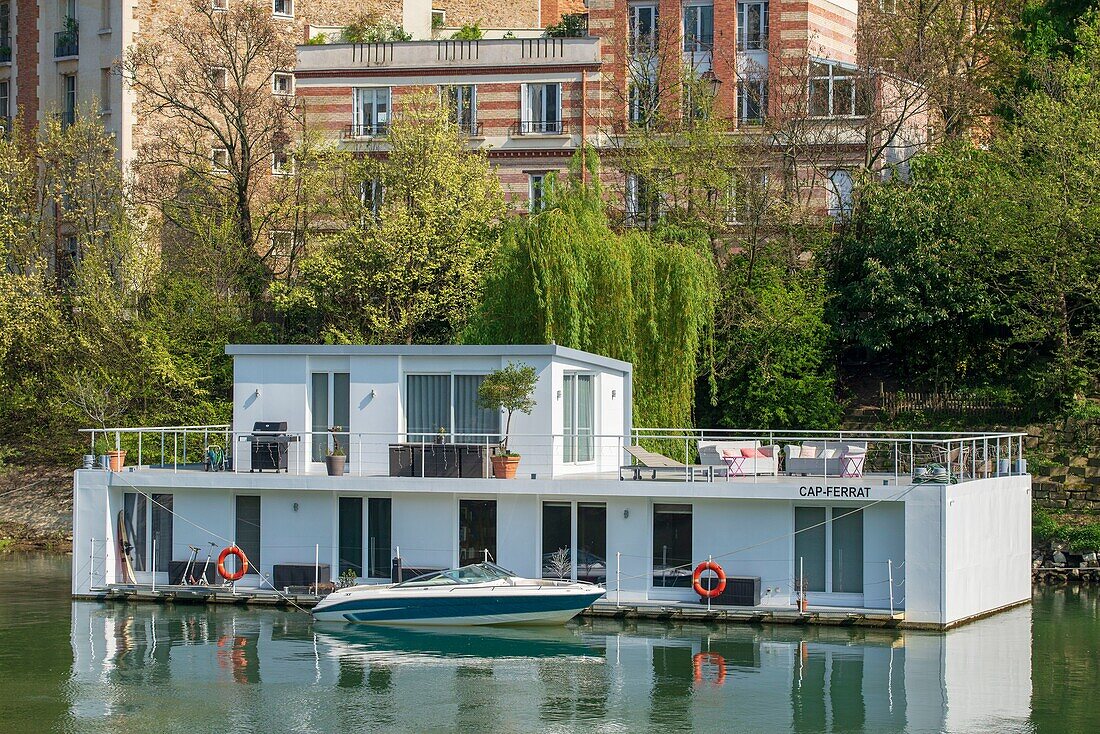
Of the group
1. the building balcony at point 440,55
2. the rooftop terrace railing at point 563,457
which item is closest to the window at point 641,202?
the building balcony at point 440,55

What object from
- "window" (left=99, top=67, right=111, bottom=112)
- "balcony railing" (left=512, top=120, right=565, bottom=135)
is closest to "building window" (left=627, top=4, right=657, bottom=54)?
"balcony railing" (left=512, top=120, right=565, bottom=135)

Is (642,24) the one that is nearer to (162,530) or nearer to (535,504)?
(535,504)

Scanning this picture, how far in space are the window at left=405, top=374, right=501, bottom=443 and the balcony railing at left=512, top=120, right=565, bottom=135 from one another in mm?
24193

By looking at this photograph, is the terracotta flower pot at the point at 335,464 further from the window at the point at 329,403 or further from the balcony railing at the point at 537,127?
the balcony railing at the point at 537,127

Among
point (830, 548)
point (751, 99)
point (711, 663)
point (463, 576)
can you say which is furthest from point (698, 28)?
point (711, 663)

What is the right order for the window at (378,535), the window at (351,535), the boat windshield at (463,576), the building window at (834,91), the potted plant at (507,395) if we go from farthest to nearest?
the building window at (834,91) < the window at (351,535) < the window at (378,535) < the potted plant at (507,395) < the boat windshield at (463,576)

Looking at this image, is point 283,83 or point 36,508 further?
point 283,83

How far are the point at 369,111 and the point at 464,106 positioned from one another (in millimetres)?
3354

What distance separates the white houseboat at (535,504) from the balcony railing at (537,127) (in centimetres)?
2228

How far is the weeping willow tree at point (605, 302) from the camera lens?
133ft

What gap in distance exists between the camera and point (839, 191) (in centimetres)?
5281

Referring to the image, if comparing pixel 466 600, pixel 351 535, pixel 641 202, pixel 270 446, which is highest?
pixel 641 202

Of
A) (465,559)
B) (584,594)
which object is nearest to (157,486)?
(465,559)

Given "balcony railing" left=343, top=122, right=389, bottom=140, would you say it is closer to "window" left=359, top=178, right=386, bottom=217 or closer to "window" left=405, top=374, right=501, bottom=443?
"window" left=359, top=178, right=386, bottom=217
